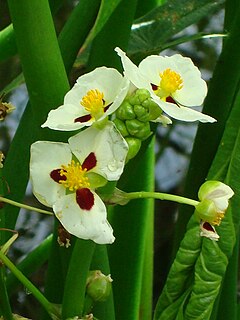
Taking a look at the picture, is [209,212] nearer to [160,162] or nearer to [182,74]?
[182,74]

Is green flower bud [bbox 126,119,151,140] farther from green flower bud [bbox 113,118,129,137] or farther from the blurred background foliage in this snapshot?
the blurred background foliage

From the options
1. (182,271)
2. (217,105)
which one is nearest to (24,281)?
(182,271)

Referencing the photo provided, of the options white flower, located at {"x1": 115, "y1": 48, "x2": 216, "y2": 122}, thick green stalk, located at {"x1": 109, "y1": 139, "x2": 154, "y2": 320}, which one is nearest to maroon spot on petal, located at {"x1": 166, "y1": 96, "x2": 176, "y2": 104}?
white flower, located at {"x1": 115, "y1": 48, "x2": 216, "y2": 122}

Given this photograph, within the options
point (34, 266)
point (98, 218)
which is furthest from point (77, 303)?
point (34, 266)

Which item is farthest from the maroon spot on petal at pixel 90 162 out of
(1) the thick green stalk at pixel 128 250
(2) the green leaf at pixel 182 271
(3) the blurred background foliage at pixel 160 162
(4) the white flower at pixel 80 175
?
(3) the blurred background foliage at pixel 160 162

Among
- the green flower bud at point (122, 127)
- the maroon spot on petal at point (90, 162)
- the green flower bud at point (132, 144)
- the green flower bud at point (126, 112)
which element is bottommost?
the maroon spot on petal at point (90, 162)

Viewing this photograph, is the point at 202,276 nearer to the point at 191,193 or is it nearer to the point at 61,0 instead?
the point at 191,193

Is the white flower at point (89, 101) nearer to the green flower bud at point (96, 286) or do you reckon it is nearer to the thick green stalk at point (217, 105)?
the green flower bud at point (96, 286)
